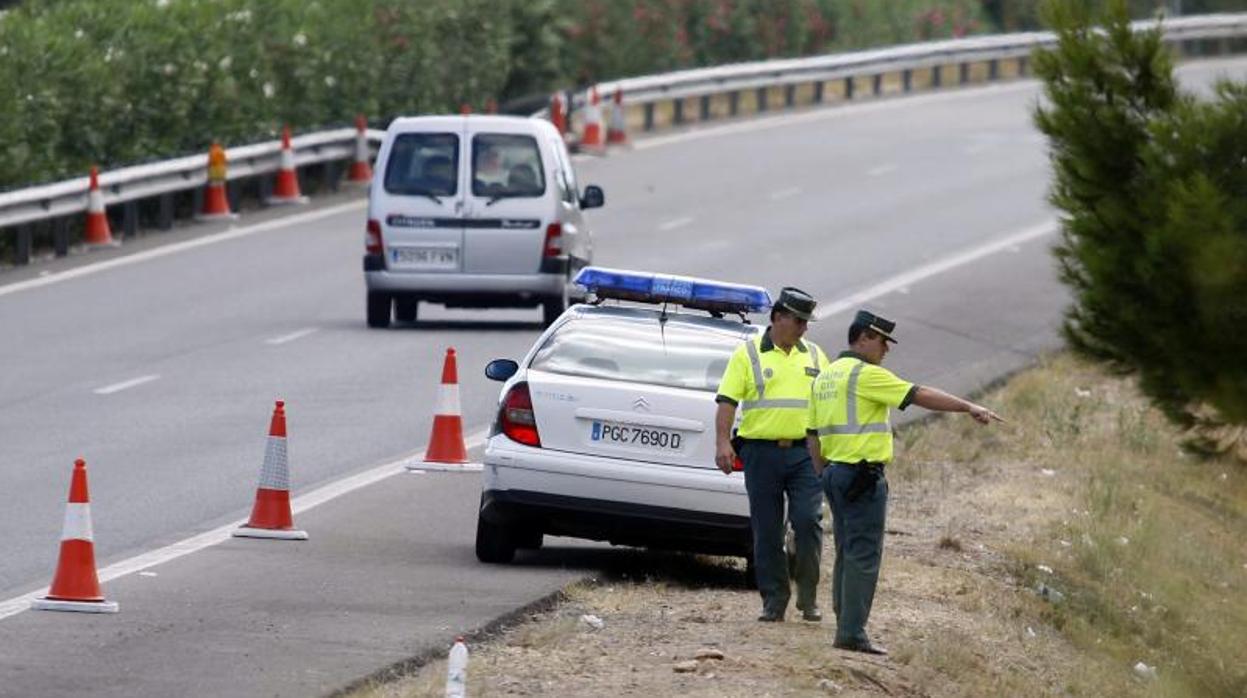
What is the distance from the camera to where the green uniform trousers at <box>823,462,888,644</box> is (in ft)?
38.8

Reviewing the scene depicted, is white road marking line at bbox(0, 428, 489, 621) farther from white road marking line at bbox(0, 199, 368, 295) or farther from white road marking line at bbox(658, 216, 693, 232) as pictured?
white road marking line at bbox(658, 216, 693, 232)

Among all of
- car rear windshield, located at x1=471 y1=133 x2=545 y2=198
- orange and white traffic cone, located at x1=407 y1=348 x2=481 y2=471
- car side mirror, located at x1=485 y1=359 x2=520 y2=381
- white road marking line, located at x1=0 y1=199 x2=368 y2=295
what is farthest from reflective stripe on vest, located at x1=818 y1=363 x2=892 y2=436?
white road marking line, located at x1=0 y1=199 x2=368 y2=295

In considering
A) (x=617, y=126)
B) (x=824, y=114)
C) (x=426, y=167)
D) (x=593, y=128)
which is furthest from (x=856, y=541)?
(x=824, y=114)

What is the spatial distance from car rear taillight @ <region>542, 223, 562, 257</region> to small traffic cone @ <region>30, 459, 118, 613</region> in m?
13.1

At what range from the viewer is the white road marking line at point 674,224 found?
34.4 m

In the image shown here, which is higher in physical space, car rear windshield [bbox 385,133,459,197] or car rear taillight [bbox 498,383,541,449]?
car rear taillight [bbox 498,383,541,449]

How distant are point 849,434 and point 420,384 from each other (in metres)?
10.5

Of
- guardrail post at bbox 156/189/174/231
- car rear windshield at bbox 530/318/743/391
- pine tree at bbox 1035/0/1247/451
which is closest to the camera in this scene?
car rear windshield at bbox 530/318/743/391

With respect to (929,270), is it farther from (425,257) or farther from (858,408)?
(858,408)

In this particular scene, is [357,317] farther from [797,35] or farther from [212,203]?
[797,35]

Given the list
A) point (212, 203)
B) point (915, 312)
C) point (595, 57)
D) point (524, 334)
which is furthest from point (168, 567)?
point (595, 57)

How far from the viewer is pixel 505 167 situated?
84.7 ft

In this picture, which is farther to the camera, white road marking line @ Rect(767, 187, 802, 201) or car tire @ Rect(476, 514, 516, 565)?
white road marking line @ Rect(767, 187, 802, 201)

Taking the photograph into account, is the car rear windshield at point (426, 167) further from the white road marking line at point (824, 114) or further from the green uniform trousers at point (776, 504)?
the white road marking line at point (824, 114)
